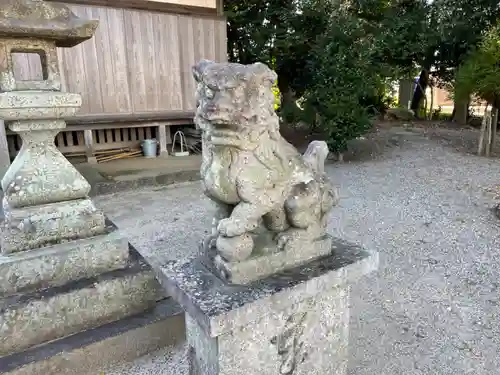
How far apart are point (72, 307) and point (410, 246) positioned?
2.88m

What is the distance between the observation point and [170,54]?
6.31 meters

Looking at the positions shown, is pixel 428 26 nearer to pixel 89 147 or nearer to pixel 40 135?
pixel 89 147

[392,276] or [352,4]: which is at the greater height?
[352,4]

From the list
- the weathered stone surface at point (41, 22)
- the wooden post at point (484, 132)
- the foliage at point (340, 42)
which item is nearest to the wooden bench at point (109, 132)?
the foliage at point (340, 42)

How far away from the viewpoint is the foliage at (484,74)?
6344 millimetres

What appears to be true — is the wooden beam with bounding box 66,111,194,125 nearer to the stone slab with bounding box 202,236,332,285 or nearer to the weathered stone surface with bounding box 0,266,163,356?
the weathered stone surface with bounding box 0,266,163,356

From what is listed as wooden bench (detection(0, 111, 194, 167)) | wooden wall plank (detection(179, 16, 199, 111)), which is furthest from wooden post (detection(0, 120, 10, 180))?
wooden wall plank (detection(179, 16, 199, 111))

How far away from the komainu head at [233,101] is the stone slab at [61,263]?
1.28m

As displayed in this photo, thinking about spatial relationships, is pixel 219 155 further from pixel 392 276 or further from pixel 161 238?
pixel 161 238

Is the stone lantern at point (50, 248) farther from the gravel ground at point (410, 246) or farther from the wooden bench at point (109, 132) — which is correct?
the wooden bench at point (109, 132)

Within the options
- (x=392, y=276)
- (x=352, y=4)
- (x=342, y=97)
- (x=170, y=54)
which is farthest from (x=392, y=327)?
(x=352, y=4)

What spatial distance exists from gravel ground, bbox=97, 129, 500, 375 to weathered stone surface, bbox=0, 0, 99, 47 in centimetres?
188

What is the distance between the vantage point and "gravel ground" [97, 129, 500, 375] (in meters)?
2.21

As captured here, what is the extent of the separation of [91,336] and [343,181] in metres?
4.52
